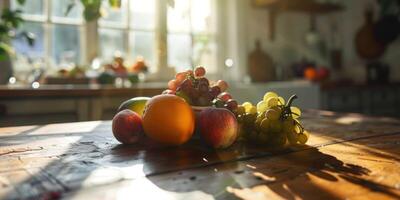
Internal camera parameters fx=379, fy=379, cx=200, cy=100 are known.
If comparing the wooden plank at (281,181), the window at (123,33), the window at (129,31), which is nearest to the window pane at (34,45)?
the window at (123,33)

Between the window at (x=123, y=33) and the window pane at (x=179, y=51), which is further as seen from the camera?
the window pane at (x=179, y=51)

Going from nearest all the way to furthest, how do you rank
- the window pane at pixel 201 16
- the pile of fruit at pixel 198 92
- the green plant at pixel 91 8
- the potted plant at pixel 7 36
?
the pile of fruit at pixel 198 92, the green plant at pixel 91 8, the potted plant at pixel 7 36, the window pane at pixel 201 16

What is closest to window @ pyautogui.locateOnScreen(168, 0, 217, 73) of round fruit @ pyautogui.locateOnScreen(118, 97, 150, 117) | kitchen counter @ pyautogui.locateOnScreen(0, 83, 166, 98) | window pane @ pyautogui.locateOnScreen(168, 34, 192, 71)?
window pane @ pyautogui.locateOnScreen(168, 34, 192, 71)

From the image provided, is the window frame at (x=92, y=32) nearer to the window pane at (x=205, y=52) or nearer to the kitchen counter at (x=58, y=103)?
the window pane at (x=205, y=52)

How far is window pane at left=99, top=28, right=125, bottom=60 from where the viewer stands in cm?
297

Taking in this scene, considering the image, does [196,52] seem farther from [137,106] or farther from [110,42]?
[137,106]

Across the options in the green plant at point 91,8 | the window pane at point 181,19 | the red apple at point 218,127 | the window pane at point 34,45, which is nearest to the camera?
the red apple at point 218,127

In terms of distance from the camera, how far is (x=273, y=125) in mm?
707

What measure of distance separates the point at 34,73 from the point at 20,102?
0.64m

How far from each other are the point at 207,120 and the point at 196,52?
9.32 ft

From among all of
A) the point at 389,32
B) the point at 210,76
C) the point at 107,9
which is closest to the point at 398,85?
the point at 389,32

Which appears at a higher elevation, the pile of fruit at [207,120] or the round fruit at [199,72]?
the round fruit at [199,72]

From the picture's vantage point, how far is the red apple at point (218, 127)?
672 millimetres

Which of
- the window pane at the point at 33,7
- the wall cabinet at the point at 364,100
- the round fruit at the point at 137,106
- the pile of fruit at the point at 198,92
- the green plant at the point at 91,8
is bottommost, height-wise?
the wall cabinet at the point at 364,100
